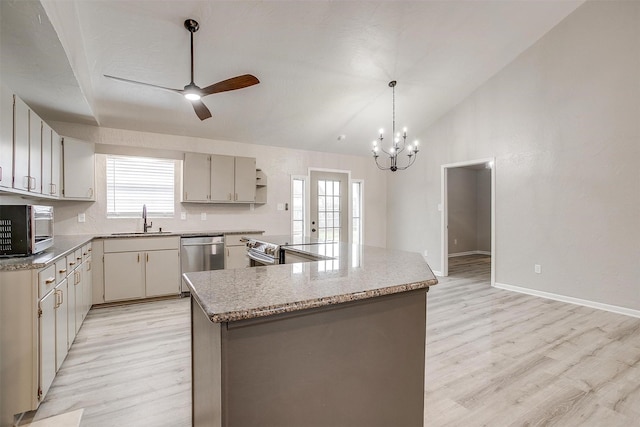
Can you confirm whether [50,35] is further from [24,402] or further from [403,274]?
[403,274]

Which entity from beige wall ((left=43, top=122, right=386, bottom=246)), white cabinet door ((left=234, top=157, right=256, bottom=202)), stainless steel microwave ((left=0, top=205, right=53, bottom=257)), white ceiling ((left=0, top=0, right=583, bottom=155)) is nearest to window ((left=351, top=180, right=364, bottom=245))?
beige wall ((left=43, top=122, right=386, bottom=246))

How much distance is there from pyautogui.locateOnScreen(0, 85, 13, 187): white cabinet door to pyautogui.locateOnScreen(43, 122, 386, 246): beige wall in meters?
A: 2.12

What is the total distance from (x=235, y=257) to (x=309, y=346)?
3.73 meters

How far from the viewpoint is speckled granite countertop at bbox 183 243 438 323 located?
94 cm

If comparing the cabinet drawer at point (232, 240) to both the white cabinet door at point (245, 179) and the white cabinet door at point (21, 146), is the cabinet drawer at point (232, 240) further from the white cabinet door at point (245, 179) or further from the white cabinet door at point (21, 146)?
the white cabinet door at point (21, 146)

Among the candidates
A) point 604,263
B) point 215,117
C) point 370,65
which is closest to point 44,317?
point 215,117

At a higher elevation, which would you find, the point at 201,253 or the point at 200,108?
the point at 200,108

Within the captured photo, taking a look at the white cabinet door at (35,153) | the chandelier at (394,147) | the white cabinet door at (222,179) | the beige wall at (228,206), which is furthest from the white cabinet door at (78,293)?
the chandelier at (394,147)

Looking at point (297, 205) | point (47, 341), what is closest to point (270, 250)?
point (47, 341)

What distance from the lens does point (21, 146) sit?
2.36 metres

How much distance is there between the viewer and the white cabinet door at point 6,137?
2.02 metres

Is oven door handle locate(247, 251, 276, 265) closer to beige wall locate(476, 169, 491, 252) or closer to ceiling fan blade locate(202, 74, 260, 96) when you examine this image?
ceiling fan blade locate(202, 74, 260, 96)

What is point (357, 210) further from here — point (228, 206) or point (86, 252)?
point (86, 252)

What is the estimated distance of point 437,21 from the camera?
3438 mm
